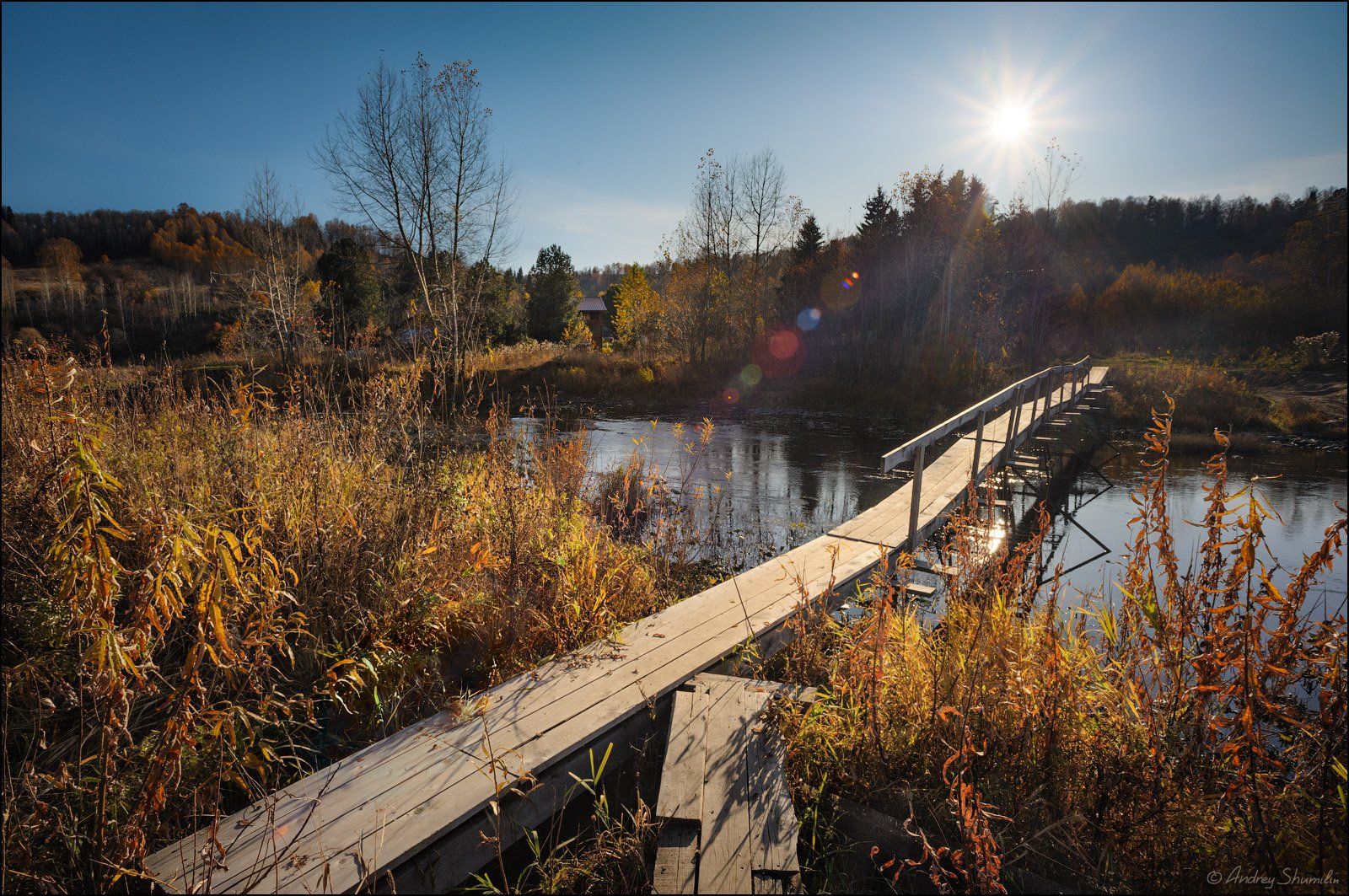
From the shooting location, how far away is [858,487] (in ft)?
33.9

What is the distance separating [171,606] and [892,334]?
69.5 feet

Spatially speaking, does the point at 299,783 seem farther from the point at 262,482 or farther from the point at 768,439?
the point at 768,439

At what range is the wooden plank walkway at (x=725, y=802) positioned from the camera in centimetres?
201

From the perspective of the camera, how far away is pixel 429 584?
12.1 ft

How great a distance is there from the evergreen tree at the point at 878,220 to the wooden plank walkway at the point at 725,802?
74.1 feet

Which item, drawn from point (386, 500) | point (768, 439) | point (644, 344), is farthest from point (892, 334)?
point (386, 500)

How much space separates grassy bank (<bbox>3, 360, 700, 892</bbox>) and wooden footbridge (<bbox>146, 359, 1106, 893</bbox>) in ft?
0.67

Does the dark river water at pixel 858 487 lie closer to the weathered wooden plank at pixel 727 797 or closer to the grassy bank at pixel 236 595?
the grassy bank at pixel 236 595

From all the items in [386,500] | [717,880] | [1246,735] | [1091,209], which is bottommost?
[717,880]

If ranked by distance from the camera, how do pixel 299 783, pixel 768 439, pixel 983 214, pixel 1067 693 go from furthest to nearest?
1. pixel 983 214
2. pixel 768 439
3. pixel 1067 693
4. pixel 299 783

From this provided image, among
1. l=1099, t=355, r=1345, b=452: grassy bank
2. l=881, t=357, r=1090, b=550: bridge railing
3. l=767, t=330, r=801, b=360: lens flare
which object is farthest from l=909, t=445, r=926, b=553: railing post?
l=767, t=330, r=801, b=360: lens flare

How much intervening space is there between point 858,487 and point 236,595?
9.28 metres

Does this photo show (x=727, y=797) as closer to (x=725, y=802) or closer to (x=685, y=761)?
(x=725, y=802)

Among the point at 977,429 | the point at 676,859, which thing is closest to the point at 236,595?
the point at 676,859
